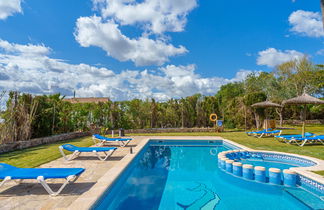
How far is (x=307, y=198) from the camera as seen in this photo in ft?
14.9

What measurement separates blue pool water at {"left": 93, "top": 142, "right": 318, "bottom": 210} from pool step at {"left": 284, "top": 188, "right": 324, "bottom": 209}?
0.09 m

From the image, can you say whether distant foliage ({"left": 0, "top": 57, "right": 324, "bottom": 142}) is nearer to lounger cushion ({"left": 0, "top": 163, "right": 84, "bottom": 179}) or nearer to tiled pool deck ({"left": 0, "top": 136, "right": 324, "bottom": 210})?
lounger cushion ({"left": 0, "top": 163, "right": 84, "bottom": 179})

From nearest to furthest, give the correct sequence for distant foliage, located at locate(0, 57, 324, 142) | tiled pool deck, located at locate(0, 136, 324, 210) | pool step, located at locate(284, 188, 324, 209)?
tiled pool deck, located at locate(0, 136, 324, 210) → pool step, located at locate(284, 188, 324, 209) → distant foliage, located at locate(0, 57, 324, 142)

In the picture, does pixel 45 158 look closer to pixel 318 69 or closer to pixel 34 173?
pixel 34 173

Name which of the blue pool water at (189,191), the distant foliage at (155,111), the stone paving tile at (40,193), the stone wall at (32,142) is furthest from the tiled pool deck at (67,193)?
the distant foliage at (155,111)

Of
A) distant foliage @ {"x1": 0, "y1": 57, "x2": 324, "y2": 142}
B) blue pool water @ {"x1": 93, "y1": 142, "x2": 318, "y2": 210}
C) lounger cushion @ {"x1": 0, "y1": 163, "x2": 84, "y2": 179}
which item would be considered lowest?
blue pool water @ {"x1": 93, "y1": 142, "x2": 318, "y2": 210}

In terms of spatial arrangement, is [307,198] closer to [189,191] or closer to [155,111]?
[189,191]

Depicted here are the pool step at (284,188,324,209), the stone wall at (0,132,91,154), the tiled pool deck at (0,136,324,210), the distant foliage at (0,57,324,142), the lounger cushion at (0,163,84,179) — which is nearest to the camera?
the tiled pool deck at (0,136,324,210)

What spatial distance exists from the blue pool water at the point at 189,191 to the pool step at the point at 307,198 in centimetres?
9

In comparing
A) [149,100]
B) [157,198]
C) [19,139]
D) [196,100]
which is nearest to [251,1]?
[196,100]

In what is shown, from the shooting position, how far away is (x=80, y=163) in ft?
20.6

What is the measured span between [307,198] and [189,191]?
2.86 m

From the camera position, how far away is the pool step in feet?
13.7

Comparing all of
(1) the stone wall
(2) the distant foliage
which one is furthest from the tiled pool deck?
(2) the distant foliage
